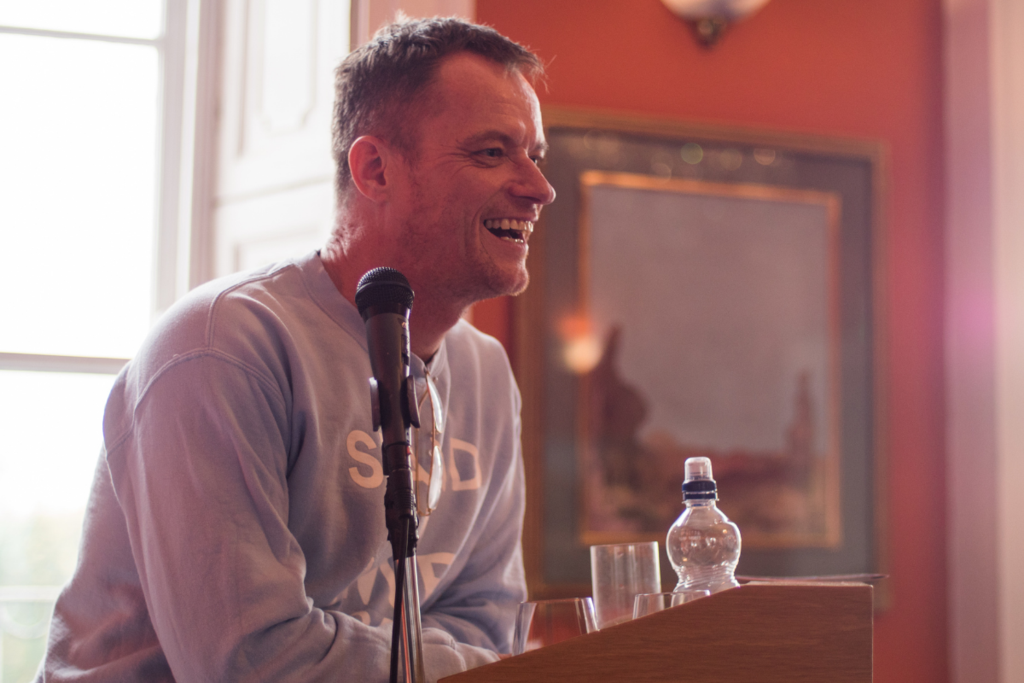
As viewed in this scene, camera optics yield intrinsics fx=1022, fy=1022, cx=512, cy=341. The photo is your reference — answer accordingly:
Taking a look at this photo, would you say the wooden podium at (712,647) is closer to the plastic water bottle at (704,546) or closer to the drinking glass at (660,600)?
the drinking glass at (660,600)

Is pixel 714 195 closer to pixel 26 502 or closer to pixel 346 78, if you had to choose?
pixel 346 78

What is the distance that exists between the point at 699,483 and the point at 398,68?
0.83 meters

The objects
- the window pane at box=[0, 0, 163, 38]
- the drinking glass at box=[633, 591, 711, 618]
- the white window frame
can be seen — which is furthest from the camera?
the window pane at box=[0, 0, 163, 38]

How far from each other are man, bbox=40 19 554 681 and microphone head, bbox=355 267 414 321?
380 millimetres

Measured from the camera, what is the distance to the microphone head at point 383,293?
0.97 metres

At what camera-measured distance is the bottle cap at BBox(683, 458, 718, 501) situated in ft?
3.91

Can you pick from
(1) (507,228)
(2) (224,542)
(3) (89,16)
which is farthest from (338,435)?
(3) (89,16)

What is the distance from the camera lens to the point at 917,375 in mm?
2871

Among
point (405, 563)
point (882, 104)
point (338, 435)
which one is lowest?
point (405, 563)

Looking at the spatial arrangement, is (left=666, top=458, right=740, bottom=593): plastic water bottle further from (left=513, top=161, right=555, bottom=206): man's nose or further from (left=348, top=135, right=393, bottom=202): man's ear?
(left=348, top=135, right=393, bottom=202): man's ear

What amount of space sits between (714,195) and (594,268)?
0.41m

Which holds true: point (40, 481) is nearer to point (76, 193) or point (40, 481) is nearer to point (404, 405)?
point (76, 193)

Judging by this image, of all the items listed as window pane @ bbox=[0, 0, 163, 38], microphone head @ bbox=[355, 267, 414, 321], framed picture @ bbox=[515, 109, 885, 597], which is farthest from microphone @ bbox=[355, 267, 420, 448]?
window pane @ bbox=[0, 0, 163, 38]

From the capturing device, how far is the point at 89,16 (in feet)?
9.03
